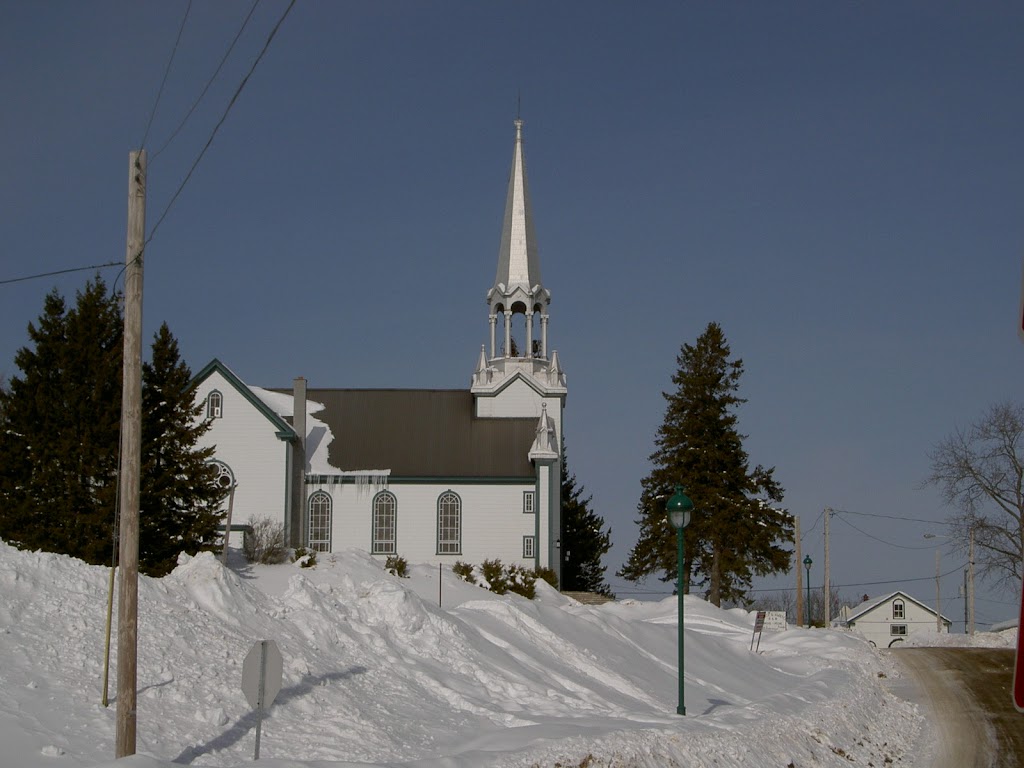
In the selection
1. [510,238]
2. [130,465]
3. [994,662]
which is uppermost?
[510,238]

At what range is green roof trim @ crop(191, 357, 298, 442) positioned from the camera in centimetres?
4688

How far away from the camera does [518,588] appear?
40312 millimetres

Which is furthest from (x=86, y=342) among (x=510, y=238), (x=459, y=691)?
(x=510, y=238)

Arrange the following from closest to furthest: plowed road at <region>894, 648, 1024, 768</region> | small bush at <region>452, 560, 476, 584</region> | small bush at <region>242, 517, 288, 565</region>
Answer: plowed road at <region>894, 648, 1024, 768</region>
small bush at <region>242, 517, 288, 565</region>
small bush at <region>452, 560, 476, 584</region>

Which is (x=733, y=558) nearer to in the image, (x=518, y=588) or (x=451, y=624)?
(x=518, y=588)

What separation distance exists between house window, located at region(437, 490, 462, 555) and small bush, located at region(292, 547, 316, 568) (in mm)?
13408

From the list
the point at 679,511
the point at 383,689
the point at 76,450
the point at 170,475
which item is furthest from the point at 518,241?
the point at 383,689

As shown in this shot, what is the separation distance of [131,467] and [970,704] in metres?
22.7

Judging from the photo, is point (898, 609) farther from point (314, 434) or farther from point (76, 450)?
point (76, 450)

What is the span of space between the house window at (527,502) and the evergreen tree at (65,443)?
2405cm

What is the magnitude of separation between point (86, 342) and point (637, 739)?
57.2 ft

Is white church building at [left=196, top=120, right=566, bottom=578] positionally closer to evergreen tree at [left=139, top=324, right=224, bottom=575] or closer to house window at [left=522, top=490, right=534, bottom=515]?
house window at [left=522, top=490, right=534, bottom=515]

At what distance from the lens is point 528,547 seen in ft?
163

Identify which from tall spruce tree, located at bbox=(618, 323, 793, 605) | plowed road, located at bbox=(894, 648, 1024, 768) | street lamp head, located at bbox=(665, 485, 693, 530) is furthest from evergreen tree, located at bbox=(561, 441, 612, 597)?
street lamp head, located at bbox=(665, 485, 693, 530)
